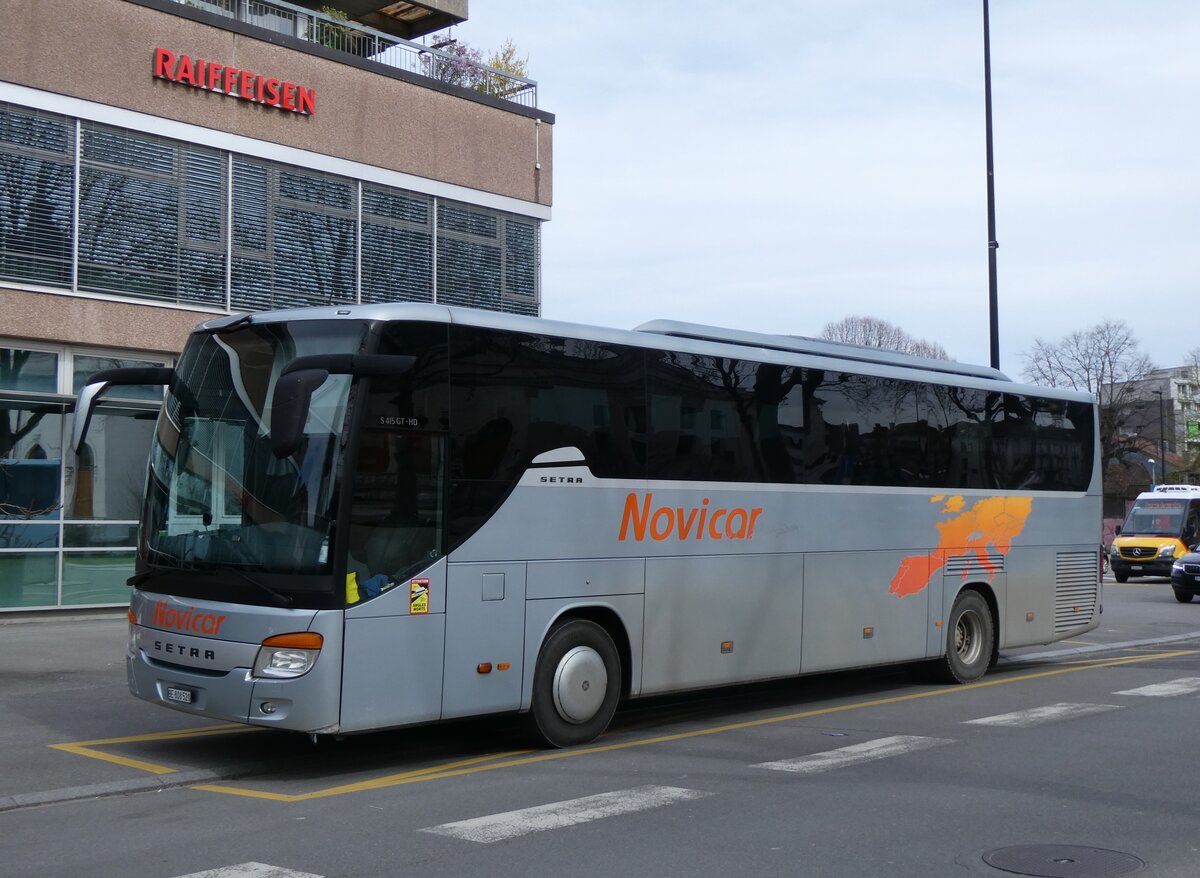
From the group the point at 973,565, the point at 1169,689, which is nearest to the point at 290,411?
the point at 973,565

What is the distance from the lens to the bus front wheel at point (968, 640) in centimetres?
1434

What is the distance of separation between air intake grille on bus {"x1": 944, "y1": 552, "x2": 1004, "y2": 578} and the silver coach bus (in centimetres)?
57

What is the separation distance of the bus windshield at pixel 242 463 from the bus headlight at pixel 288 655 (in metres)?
0.43

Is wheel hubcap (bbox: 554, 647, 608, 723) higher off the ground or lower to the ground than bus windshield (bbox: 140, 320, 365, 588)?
lower

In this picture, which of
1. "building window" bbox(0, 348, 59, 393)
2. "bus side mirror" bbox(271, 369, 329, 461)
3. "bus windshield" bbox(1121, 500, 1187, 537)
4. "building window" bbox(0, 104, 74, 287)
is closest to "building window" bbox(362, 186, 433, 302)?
"building window" bbox(0, 104, 74, 287)

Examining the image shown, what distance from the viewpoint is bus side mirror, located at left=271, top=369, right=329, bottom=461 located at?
25.4 feet

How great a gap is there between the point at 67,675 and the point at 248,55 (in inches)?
469

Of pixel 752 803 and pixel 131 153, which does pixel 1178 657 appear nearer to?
pixel 752 803

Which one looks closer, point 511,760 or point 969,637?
point 511,760

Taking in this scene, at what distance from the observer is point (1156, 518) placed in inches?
1454

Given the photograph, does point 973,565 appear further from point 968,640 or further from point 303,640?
point 303,640

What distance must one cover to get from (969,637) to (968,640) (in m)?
0.04

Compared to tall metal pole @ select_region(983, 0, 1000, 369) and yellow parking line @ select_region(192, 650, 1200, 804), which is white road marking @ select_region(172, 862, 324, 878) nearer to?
yellow parking line @ select_region(192, 650, 1200, 804)

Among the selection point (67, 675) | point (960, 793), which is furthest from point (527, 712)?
point (67, 675)
